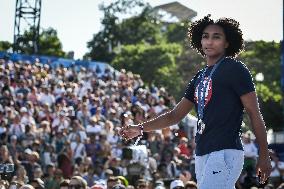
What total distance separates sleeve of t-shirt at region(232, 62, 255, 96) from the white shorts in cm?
40

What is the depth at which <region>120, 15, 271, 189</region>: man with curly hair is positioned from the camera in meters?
4.70

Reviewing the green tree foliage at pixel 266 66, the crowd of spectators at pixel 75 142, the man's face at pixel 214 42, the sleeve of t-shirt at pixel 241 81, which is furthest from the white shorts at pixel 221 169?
the green tree foliage at pixel 266 66

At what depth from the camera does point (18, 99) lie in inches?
714

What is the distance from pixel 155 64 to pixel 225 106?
198ft

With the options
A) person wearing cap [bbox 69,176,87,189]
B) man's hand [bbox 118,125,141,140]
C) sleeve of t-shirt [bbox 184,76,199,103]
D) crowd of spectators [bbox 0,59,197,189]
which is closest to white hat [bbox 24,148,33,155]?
crowd of spectators [bbox 0,59,197,189]

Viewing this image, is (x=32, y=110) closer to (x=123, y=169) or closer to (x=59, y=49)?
(x=123, y=169)

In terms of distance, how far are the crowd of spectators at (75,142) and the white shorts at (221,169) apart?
4.62 metres

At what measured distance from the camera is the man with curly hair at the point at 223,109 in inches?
185

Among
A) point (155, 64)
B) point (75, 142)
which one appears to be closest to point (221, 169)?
point (75, 142)

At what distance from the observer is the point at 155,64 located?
6506 cm

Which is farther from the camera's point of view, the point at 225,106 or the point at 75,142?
the point at 75,142

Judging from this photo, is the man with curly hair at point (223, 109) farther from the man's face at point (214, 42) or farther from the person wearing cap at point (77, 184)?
the person wearing cap at point (77, 184)

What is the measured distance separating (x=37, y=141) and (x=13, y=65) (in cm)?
845

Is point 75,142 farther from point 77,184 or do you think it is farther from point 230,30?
point 230,30
